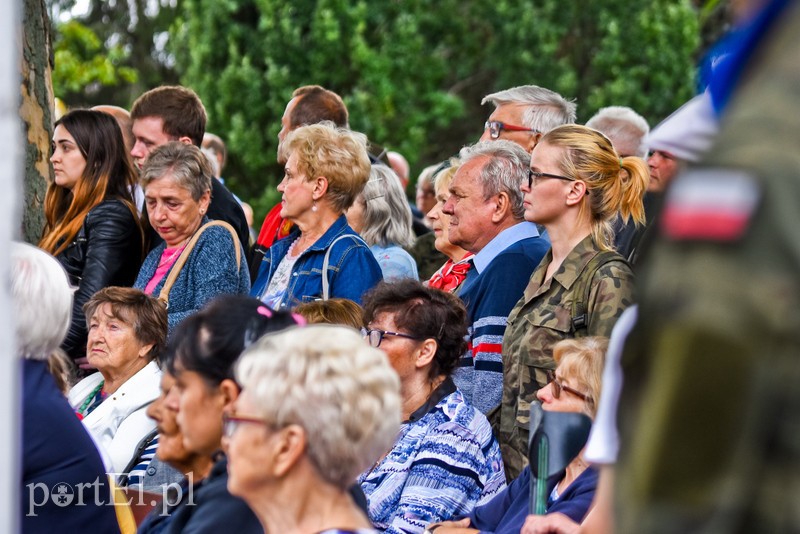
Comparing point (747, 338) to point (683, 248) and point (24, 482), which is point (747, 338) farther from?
point (24, 482)

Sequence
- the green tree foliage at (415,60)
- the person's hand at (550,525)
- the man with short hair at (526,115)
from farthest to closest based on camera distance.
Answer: the green tree foliage at (415,60) < the man with short hair at (526,115) < the person's hand at (550,525)

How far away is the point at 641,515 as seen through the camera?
4.38 ft

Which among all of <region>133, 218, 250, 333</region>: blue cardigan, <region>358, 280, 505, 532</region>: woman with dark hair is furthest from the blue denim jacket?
<region>358, 280, 505, 532</region>: woman with dark hair

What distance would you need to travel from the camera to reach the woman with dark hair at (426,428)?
4156mm

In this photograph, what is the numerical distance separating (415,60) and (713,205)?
17.4 metres

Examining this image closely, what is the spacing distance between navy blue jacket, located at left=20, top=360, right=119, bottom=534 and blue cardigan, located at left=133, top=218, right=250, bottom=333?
1.84 metres

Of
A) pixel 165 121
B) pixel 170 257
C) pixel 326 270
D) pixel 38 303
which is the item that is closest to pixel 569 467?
pixel 38 303

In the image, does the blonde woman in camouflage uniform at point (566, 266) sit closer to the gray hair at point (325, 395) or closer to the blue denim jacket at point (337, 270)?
the blue denim jacket at point (337, 270)

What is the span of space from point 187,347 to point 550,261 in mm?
1936

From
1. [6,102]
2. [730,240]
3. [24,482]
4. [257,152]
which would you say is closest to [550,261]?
[24,482]

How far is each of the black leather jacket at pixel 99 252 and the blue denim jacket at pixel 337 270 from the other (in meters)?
0.83

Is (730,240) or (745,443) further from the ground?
(730,240)

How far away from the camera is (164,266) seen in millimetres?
5371
